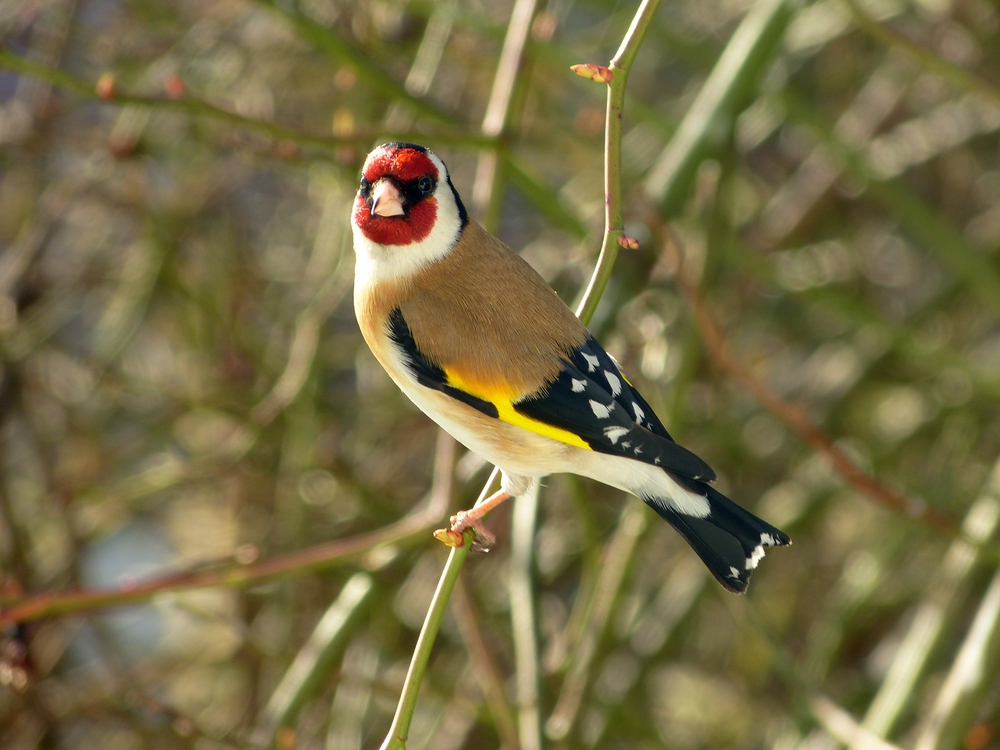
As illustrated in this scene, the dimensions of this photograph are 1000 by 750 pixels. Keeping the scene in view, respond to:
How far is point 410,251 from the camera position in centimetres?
270

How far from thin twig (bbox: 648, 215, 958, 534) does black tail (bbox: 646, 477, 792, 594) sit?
1.82 ft

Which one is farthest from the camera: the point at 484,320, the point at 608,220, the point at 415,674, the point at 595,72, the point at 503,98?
the point at 503,98

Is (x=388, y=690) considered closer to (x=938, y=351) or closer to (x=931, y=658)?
(x=931, y=658)

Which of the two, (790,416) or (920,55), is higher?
(920,55)

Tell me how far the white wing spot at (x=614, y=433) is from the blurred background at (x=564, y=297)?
0.62 m

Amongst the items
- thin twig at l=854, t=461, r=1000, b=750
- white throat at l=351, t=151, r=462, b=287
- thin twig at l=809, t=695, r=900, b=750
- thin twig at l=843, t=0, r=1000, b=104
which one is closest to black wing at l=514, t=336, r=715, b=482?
white throat at l=351, t=151, r=462, b=287

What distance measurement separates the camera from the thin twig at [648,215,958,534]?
2.98 meters

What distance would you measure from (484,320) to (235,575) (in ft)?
3.02

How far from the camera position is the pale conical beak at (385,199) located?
2.57 m

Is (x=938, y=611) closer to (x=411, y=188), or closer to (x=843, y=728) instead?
(x=843, y=728)

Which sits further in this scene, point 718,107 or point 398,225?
point 718,107

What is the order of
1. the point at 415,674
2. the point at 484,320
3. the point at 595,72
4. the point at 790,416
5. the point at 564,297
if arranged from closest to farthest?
the point at 415,674 < the point at 595,72 < the point at 484,320 < the point at 790,416 < the point at 564,297

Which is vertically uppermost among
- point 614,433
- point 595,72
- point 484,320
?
point 595,72

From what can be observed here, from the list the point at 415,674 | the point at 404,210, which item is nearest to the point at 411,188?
the point at 404,210
